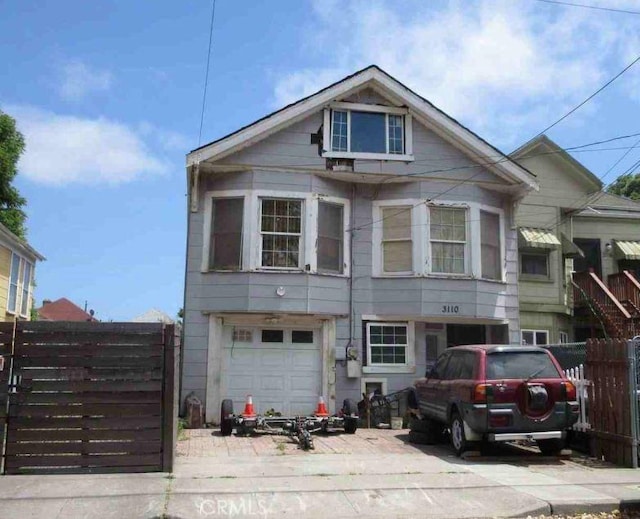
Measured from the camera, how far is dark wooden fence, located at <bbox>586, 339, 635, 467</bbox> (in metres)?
9.08

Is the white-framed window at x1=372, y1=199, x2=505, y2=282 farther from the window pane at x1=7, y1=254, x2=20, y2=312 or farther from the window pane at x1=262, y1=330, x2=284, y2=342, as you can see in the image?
the window pane at x1=7, y1=254, x2=20, y2=312

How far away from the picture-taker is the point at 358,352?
14391 mm

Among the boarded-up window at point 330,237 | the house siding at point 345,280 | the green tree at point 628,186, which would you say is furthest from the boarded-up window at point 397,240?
the green tree at point 628,186

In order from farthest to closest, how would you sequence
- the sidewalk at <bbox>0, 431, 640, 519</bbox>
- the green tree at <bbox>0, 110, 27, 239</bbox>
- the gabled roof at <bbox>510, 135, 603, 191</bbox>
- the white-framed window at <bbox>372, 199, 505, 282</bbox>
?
the green tree at <bbox>0, 110, 27, 239</bbox>
the gabled roof at <bbox>510, 135, 603, 191</bbox>
the white-framed window at <bbox>372, 199, 505, 282</bbox>
the sidewalk at <bbox>0, 431, 640, 519</bbox>

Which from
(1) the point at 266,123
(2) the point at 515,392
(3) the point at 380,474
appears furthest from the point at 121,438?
(1) the point at 266,123

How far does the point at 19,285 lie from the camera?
63.1 ft

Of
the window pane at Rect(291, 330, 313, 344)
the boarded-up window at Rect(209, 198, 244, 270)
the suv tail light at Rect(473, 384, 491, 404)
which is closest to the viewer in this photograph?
the suv tail light at Rect(473, 384, 491, 404)

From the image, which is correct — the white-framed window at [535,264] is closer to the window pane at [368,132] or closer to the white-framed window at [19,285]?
the window pane at [368,132]

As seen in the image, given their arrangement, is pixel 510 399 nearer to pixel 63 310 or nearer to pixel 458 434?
pixel 458 434

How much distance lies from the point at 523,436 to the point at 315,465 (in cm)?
303

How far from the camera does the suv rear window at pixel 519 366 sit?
376 inches

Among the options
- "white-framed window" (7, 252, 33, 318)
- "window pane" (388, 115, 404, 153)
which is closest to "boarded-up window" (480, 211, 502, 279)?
"window pane" (388, 115, 404, 153)

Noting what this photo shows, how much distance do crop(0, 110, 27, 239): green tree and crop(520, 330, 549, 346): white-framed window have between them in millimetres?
19125

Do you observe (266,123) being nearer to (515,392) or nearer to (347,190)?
(347,190)
